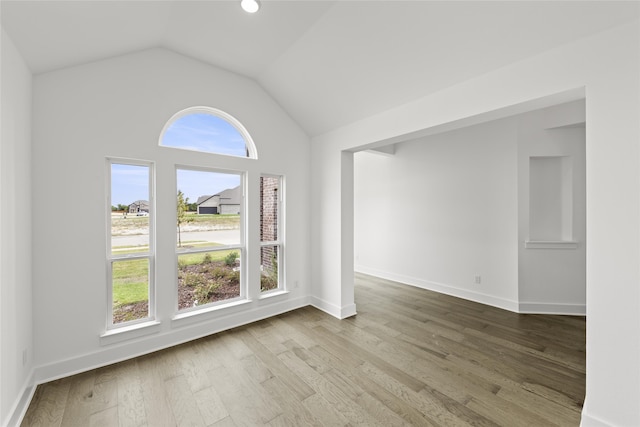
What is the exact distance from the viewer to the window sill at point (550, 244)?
3836mm

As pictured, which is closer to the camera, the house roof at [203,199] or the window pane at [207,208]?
the window pane at [207,208]

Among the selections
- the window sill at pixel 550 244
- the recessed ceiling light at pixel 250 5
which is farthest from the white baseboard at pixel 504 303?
the recessed ceiling light at pixel 250 5

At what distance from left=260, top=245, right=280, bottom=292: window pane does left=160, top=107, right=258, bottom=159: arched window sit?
1.40 metres

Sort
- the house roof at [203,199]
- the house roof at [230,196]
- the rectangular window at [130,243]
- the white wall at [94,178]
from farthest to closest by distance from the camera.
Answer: the house roof at [230,196]
the house roof at [203,199]
the rectangular window at [130,243]
the white wall at [94,178]

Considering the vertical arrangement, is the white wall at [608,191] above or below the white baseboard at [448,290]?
above

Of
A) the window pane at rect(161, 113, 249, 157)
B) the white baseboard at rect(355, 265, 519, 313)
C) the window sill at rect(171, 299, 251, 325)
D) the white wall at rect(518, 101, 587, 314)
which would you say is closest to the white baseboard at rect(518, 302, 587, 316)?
the white wall at rect(518, 101, 587, 314)

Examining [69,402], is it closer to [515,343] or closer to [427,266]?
[515,343]

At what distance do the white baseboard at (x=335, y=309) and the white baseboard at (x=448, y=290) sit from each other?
74.6 inches

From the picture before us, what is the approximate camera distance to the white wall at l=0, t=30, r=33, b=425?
1.79 metres

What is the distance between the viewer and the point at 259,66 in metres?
3.38

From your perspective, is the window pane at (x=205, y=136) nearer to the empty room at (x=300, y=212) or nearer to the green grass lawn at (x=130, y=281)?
the empty room at (x=300, y=212)

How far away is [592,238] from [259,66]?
3692 mm

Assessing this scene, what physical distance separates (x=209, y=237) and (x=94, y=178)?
1.32 meters

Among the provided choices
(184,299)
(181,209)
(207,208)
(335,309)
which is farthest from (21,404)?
(335,309)
